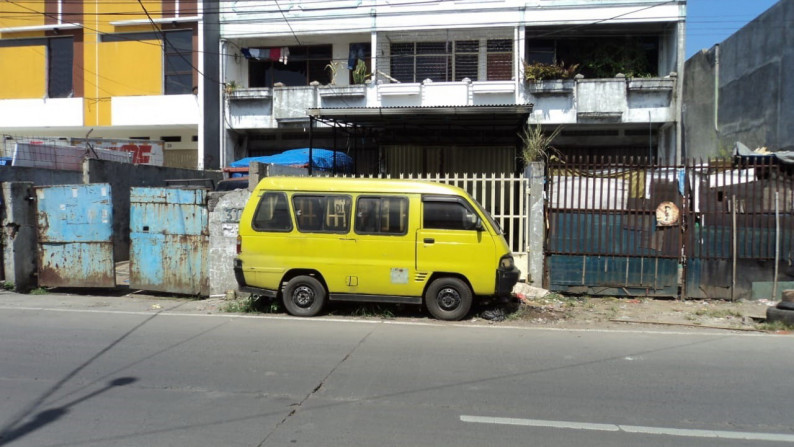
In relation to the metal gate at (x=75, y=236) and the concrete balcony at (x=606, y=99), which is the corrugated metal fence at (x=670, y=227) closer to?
the concrete balcony at (x=606, y=99)

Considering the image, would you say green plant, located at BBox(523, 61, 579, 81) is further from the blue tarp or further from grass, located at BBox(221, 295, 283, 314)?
grass, located at BBox(221, 295, 283, 314)

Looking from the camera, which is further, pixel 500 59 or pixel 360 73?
pixel 500 59

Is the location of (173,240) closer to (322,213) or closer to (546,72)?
(322,213)

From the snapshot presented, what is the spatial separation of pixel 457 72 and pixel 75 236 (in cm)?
1284

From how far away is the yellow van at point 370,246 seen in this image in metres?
8.06

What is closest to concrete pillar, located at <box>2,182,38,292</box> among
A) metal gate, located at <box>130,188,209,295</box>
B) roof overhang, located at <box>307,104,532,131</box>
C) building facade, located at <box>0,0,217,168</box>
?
metal gate, located at <box>130,188,209,295</box>

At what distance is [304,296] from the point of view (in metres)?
8.48

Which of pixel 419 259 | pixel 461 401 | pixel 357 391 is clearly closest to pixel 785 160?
pixel 419 259

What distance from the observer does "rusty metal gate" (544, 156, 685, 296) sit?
32.4ft

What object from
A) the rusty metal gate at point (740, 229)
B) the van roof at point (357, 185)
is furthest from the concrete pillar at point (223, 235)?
the rusty metal gate at point (740, 229)

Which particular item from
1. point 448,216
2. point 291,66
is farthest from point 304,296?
point 291,66

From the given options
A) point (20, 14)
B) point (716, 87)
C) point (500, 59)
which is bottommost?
point (716, 87)

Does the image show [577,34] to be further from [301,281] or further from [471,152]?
[301,281]

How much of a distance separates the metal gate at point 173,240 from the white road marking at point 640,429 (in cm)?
726
